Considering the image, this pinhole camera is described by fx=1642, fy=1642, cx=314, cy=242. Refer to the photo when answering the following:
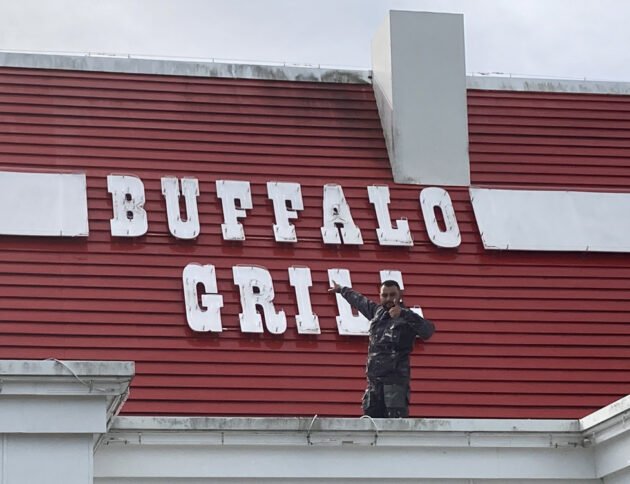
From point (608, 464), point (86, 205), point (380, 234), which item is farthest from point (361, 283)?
point (608, 464)

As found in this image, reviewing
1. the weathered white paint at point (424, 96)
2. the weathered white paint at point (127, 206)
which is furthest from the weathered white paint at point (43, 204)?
the weathered white paint at point (424, 96)

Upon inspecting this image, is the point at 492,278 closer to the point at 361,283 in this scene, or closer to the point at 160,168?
the point at 361,283

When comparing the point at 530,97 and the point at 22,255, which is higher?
the point at 530,97

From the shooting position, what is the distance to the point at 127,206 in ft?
56.8

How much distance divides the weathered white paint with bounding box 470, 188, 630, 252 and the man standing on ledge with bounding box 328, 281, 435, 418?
4838 mm

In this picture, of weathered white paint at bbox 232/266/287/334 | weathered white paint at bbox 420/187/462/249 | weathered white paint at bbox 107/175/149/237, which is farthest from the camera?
weathered white paint at bbox 420/187/462/249

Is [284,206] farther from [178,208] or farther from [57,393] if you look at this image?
[57,393]

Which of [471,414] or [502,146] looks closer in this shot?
[471,414]

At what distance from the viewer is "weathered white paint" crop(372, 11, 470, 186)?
60.4 feet

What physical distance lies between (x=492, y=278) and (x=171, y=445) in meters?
6.51

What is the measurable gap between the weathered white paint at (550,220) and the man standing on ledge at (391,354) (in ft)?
15.9

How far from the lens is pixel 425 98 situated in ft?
61.7

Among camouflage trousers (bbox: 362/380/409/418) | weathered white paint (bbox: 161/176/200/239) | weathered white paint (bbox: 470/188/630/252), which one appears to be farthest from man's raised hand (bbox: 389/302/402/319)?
weathered white paint (bbox: 470/188/630/252)

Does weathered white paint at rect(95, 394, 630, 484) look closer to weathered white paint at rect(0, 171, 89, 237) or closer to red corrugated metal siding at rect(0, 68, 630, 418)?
red corrugated metal siding at rect(0, 68, 630, 418)
